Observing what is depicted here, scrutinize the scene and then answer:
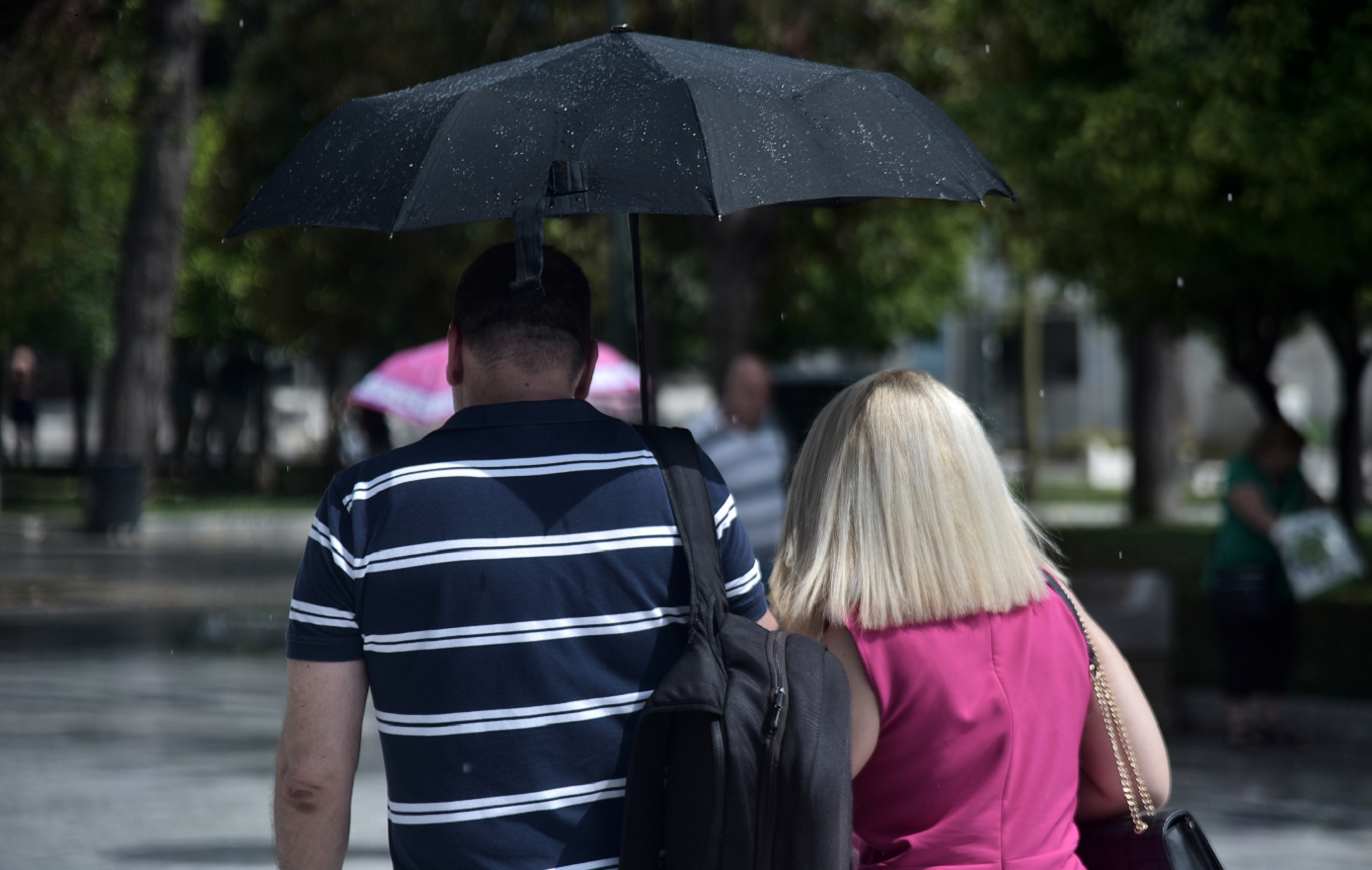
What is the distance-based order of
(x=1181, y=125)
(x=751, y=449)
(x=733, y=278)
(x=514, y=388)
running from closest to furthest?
(x=514, y=388)
(x=751, y=449)
(x=1181, y=125)
(x=733, y=278)

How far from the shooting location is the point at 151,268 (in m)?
21.4

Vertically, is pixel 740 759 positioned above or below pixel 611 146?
below

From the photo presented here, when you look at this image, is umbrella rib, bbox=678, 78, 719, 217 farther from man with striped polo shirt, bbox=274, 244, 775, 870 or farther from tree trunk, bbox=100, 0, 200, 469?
tree trunk, bbox=100, 0, 200, 469

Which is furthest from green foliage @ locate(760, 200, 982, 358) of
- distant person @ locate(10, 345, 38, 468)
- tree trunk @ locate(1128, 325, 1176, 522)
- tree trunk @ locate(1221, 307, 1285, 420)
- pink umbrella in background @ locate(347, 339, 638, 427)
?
distant person @ locate(10, 345, 38, 468)

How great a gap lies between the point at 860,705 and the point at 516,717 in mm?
503

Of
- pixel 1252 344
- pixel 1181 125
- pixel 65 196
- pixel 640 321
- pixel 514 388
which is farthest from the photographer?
pixel 65 196

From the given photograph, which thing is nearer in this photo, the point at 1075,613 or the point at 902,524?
the point at 902,524

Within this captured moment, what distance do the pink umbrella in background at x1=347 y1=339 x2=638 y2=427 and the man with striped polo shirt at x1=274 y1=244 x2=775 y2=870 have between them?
852 cm

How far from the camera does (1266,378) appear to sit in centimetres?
1538

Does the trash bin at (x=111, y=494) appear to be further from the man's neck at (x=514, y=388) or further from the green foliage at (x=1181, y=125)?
the man's neck at (x=514, y=388)

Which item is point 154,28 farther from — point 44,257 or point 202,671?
point 202,671

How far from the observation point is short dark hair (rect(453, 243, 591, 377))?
2414 millimetres

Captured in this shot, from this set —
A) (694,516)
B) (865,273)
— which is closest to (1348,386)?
(865,273)

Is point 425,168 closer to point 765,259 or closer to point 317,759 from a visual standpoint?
point 317,759
